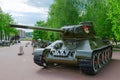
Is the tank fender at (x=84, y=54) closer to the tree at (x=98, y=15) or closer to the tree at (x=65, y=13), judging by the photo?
the tree at (x=65, y=13)

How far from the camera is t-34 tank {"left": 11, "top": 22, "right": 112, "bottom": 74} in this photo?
→ 28.2 feet

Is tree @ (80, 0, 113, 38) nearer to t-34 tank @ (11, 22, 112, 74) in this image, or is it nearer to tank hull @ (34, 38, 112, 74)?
t-34 tank @ (11, 22, 112, 74)

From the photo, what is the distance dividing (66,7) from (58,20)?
169cm

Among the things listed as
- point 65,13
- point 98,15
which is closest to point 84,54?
point 65,13

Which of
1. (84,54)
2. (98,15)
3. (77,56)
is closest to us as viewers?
(84,54)

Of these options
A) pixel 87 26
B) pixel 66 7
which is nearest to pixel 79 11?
pixel 66 7

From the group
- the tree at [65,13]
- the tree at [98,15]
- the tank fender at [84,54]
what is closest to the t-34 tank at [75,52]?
the tank fender at [84,54]

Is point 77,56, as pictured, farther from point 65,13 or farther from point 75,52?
point 65,13

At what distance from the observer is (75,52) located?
366 inches

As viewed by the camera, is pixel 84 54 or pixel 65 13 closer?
pixel 84 54

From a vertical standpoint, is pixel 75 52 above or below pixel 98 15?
below

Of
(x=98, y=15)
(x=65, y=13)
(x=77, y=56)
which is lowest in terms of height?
(x=77, y=56)

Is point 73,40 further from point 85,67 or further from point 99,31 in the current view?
point 99,31

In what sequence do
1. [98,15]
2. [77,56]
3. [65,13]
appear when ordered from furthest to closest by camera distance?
1. [98,15]
2. [65,13]
3. [77,56]
